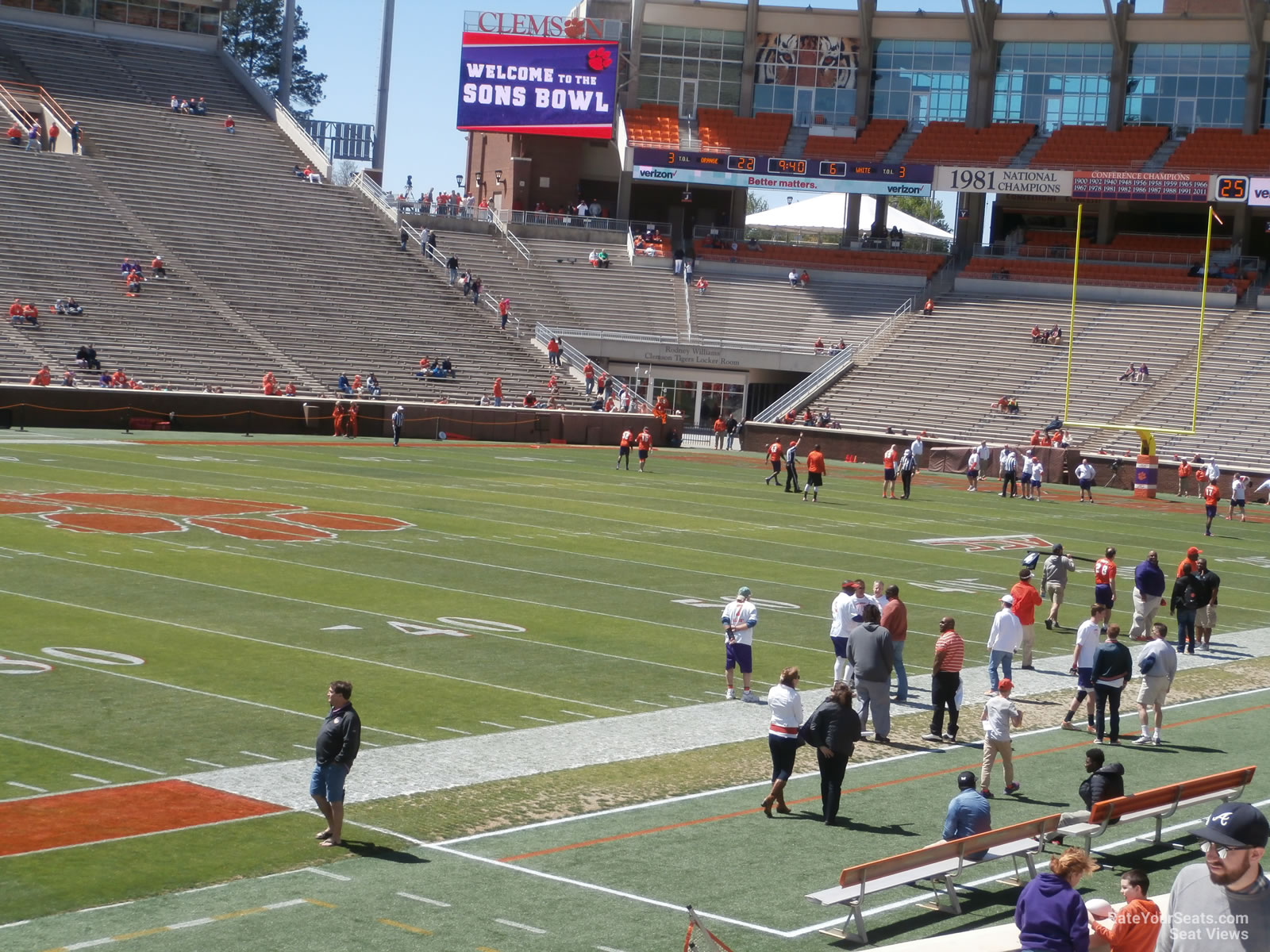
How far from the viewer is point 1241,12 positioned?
68688 mm

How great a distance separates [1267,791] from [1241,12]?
62327mm

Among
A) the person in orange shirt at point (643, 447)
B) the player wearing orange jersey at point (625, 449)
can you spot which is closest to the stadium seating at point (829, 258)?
the player wearing orange jersey at point (625, 449)

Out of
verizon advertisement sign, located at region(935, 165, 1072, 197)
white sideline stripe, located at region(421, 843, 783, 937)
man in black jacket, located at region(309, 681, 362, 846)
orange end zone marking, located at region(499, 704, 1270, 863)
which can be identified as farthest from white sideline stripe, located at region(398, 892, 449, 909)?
verizon advertisement sign, located at region(935, 165, 1072, 197)

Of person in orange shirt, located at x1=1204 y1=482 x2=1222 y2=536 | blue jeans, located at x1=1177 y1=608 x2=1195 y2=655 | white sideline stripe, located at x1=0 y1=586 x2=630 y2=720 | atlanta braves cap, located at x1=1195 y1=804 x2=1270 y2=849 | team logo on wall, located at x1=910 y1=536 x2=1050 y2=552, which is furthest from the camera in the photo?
person in orange shirt, located at x1=1204 y1=482 x2=1222 y2=536

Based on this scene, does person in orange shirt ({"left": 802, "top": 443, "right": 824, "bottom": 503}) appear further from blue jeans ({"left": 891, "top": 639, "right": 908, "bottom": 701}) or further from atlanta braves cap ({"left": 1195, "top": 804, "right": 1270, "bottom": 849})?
atlanta braves cap ({"left": 1195, "top": 804, "right": 1270, "bottom": 849})

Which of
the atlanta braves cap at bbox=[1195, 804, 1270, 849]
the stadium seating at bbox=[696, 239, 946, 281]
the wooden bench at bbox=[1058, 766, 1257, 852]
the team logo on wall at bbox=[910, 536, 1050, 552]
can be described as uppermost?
the stadium seating at bbox=[696, 239, 946, 281]

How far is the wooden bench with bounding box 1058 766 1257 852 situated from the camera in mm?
11789

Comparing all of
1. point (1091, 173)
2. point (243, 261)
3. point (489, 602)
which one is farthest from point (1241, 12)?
point (489, 602)

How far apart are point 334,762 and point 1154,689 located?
8858 millimetres

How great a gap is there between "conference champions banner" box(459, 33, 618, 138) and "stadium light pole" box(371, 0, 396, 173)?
339 centimetres

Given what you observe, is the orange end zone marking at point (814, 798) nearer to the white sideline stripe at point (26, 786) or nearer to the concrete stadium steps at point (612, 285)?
the white sideline stripe at point (26, 786)

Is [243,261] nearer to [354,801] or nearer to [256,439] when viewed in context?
[256,439]

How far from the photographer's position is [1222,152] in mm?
66438

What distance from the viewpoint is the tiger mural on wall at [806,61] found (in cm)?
7481
